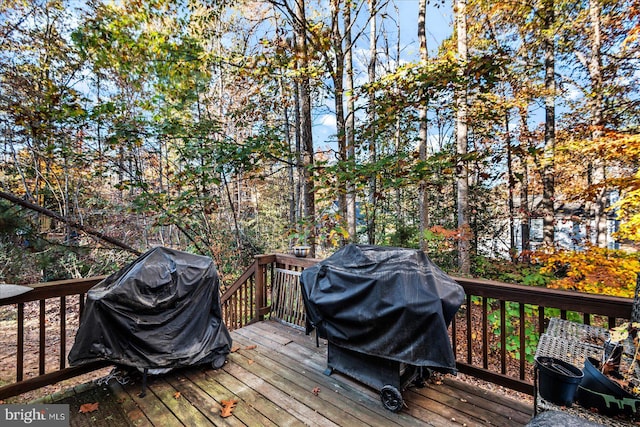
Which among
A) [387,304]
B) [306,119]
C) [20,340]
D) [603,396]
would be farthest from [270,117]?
[603,396]

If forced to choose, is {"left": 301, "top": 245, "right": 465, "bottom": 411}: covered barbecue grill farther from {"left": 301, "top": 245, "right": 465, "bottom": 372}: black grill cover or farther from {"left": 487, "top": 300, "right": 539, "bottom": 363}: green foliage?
{"left": 487, "top": 300, "right": 539, "bottom": 363}: green foliage

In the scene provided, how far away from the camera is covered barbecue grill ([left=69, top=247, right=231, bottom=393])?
2.12 m

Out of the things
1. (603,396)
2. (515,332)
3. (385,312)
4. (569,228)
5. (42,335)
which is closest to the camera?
(603,396)

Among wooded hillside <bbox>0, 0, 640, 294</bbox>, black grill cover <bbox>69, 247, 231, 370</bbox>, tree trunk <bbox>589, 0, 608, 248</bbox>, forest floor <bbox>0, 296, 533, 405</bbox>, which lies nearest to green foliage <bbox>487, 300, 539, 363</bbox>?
forest floor <bbox>0, 296, 533, 405</bbox>

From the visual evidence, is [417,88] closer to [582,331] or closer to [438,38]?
[582,331]

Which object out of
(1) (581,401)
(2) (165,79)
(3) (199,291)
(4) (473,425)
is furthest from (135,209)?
(1) (581,401)

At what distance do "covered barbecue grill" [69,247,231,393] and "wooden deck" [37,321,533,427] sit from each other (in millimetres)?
223

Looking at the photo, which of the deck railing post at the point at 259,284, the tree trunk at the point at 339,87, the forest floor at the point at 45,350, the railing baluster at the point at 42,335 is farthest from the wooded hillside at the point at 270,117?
the railing baluster at the point at 42,335

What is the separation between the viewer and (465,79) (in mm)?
3998

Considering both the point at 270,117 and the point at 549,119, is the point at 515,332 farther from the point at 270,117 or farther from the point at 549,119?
the point at 270,117

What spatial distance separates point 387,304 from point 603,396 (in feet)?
3.54

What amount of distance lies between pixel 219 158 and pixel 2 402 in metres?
3.74

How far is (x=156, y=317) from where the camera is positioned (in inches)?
90.7

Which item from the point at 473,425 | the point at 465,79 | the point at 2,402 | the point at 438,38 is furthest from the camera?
the point at 438,38
